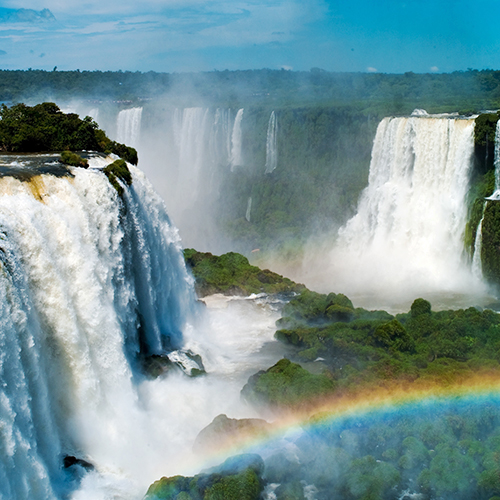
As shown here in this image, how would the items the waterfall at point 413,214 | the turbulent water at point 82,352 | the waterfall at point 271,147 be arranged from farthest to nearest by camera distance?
the waterfall at point 271,147 → the waterfall at point 413,214 → the turbulent water at point 82,352

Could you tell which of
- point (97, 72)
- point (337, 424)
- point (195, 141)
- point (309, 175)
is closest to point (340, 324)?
point (337, 424)

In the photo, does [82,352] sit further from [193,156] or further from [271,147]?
[193,156]

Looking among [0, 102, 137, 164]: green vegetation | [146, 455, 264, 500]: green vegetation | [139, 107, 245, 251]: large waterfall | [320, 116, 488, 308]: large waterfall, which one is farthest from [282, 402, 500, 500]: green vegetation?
[139, 107, 245, 251]: large waterfall

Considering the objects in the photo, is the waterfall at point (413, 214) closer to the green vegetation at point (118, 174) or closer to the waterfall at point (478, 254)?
the waterfall at point (478, 254)

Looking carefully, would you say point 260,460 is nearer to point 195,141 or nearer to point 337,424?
point 337,424

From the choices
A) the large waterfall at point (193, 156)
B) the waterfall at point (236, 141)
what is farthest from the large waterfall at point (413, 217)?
the waterfall at point (236, 141)

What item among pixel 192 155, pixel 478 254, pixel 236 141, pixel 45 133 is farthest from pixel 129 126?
pixel 478 254
